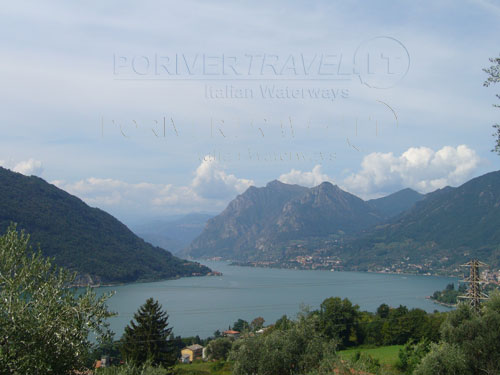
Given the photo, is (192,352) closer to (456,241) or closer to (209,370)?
(209,370)

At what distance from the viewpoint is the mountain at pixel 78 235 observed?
99.4m

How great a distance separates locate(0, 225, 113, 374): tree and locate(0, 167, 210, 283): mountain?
90.0 m

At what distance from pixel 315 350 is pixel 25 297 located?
1002 centimetres

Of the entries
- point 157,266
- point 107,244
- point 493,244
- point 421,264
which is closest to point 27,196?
point 107,244

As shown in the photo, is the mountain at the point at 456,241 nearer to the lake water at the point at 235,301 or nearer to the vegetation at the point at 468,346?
the lake water at the point at 235,301

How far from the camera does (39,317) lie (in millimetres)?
6664

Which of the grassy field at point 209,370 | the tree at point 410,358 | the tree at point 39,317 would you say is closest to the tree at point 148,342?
the grassy field at point 209,370

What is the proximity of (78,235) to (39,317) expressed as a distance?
4586 inches

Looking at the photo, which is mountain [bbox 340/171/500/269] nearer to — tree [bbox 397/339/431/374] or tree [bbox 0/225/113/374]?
tree [bbox 397/339/431/374]

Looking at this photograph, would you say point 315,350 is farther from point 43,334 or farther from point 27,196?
point 27,196

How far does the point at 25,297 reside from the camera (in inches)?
270

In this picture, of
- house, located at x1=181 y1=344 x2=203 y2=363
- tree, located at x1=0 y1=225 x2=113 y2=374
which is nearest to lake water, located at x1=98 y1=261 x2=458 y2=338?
house, located at x1=181 y1=344 x2=203 y2=363

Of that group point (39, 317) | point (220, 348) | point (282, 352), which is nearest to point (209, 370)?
point (220, 348)

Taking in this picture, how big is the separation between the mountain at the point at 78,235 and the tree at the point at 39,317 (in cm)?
9003
